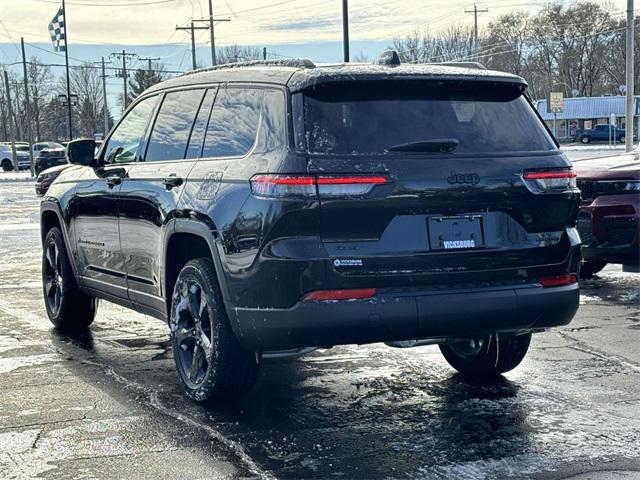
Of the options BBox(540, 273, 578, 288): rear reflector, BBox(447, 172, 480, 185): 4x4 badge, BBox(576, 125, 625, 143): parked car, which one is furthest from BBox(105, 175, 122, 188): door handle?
BBox(576, 125, 625, 143): parked car

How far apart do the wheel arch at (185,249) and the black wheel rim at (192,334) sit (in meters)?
0.20

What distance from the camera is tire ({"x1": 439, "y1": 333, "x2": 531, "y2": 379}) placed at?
5.87 metres

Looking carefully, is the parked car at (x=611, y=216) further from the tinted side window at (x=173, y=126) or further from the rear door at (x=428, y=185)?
the tinted side window at (x=173, y=126)

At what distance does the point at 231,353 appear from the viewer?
5.21m

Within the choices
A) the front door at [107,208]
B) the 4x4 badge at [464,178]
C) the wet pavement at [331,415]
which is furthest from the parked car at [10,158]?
the 4x4 badge at [464,178]

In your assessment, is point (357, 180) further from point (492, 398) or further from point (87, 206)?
point (87, 206)

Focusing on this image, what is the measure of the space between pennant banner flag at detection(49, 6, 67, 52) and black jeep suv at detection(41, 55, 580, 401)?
5059 centimetres

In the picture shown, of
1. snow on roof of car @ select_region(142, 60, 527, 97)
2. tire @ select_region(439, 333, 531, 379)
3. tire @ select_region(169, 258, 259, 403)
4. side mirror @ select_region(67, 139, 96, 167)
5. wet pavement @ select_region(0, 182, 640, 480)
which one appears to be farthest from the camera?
side mirror @ select_region(67, 139, 96, 167)

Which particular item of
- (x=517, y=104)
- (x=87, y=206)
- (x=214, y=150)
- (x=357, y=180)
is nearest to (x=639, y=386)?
(x=517, y=104)

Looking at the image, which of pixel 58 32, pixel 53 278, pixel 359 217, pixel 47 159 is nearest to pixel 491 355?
pixel 359 217

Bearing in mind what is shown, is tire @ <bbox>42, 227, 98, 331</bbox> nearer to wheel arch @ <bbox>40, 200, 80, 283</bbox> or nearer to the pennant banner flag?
wheel arch @ <bbox>40, 200, 80, 283</bbox>

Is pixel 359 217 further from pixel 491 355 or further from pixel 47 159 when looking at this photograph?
pixel 47 159

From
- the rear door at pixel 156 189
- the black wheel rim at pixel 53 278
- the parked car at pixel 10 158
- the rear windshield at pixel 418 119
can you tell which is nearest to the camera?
the rear windshield at pixel 418 119

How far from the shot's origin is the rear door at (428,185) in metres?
4.68
